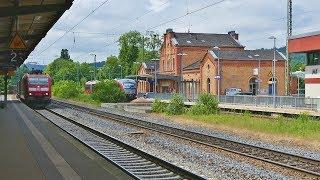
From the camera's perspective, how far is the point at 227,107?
42031 millimetres

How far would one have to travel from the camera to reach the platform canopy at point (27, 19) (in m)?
16.9

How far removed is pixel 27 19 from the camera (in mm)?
20812

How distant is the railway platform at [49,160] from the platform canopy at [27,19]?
3.65m

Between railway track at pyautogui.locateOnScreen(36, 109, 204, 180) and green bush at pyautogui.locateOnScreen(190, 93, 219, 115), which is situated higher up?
green bush at pyautogui.locateOnScreen(190, 93, 219, 115)

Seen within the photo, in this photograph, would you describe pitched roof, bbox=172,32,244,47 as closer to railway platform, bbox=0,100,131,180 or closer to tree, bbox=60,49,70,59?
railway platform, bbox=0,100,131,180

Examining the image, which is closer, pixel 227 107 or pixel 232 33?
pixel 227 107

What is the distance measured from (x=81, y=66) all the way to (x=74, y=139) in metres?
148

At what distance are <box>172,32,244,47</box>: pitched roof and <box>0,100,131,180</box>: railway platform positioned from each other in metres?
69.2

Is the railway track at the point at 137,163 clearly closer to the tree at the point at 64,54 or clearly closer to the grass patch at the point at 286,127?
the grass patch at the point at 286,127

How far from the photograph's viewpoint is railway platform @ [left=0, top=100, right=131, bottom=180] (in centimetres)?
1129

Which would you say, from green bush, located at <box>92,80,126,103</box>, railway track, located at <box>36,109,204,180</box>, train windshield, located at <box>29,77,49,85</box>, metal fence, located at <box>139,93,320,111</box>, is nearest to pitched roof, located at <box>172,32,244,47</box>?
green bush, located at <box>92,80,126,103</box>

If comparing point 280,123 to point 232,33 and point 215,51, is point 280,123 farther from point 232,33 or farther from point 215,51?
point 232,33

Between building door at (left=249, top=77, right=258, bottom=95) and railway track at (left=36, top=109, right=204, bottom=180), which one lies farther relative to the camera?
building door at (left=249, top=77, right=258, bottom=95)

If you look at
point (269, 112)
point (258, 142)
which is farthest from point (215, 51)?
point (258, 142)
